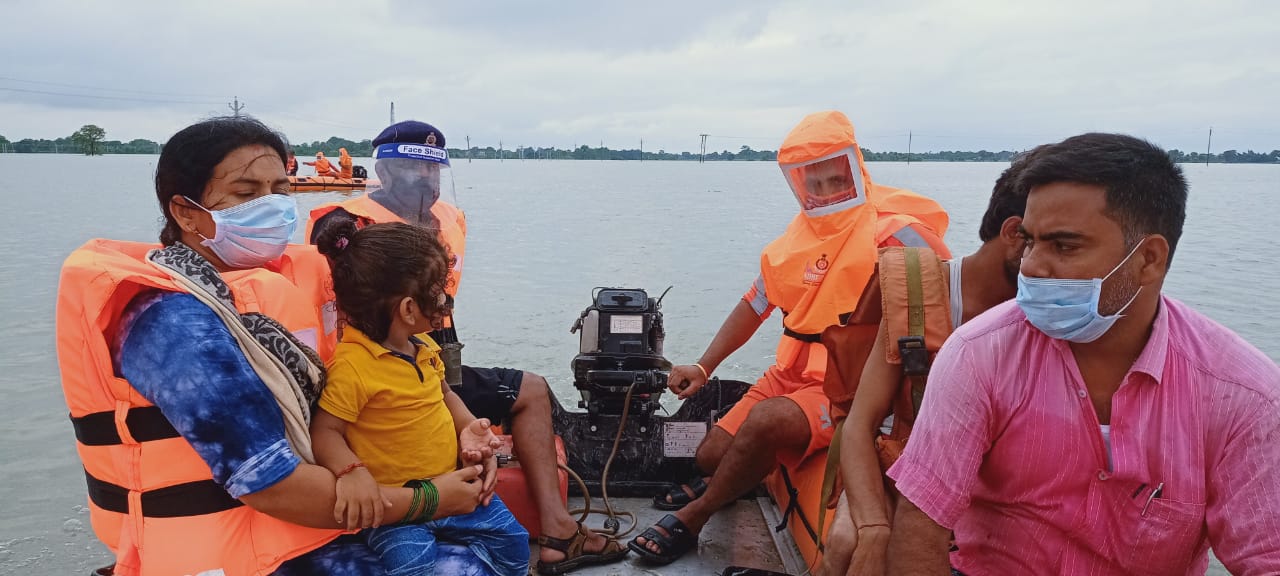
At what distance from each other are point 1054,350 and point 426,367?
1.48 m

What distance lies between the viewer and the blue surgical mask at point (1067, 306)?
5.21 ft

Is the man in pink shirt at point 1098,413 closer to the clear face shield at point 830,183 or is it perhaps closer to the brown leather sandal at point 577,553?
the brown leather sandal at point 577,553

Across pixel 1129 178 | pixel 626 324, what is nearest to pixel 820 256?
pixel 626 324

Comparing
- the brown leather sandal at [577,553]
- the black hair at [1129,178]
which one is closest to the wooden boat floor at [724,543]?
the brown leather sandal at [577,553]

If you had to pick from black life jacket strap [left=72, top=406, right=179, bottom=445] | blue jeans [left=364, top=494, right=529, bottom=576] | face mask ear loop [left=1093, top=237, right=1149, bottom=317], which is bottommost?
blue jeans [left=364, top=494, right=529, bottom=576]

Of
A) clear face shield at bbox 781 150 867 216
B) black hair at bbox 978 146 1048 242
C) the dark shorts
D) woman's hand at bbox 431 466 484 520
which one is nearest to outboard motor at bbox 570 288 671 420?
the dark shorts

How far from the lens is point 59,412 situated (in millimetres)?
7094

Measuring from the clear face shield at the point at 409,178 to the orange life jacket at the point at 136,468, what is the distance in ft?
5.70

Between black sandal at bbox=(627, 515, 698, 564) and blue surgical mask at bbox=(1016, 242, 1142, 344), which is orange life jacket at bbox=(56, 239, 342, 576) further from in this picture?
blue surgical mask at bbox=(1016, 242, 1142, 344)

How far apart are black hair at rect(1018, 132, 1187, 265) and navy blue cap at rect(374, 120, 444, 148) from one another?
2641 mm

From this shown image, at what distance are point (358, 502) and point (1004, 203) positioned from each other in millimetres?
1680

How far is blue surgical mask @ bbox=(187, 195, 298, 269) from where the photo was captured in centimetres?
199

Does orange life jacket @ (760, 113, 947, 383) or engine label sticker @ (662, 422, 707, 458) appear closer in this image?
orange life jacket @ (760, 113, 947, 383)

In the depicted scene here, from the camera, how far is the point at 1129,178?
61.5 inches
